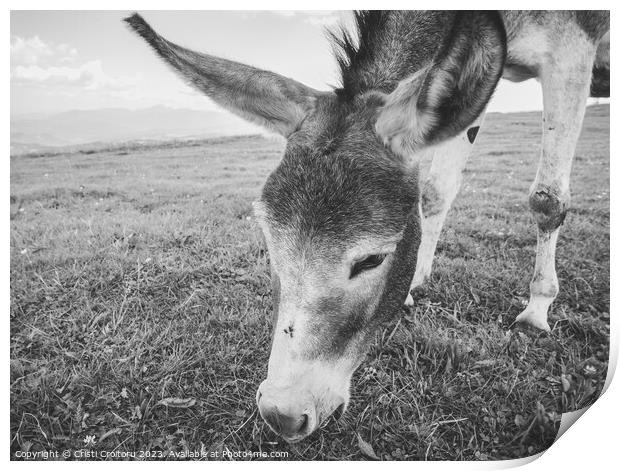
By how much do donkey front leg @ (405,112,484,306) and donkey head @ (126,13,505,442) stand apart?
1.21m

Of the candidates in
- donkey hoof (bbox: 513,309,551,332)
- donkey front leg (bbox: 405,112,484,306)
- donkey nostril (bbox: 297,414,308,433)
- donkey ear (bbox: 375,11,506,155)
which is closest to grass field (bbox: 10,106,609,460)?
donkey hoof (bbox: 513,309,551,332)

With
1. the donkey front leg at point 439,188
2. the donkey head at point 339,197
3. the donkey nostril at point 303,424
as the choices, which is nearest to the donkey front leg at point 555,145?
the donkey front leg at point 439,188

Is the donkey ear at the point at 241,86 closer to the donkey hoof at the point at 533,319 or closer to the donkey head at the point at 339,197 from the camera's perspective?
the donkey head at the point at 339,197

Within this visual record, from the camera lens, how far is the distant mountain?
10.4 ft

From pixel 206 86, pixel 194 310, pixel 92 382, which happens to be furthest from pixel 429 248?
pixel 92 382

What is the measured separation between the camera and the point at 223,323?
2.73 m

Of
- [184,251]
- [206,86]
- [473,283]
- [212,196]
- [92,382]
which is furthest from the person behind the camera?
[212,196]

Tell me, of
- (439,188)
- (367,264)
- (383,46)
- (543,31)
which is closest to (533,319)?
(439,188)

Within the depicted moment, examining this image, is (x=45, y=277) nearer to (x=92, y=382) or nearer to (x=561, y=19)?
(x=92, y=382)

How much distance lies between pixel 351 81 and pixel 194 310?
74.4 inches

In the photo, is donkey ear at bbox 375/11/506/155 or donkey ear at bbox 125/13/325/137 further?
donkey ear at bbox 125/13/325/137

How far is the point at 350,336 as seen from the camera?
185 cm

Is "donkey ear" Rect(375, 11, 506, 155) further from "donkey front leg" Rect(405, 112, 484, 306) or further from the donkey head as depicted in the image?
"donkey front leg" Rect(405, 112, 484, 306)

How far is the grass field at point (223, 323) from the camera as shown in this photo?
7.23 ft
